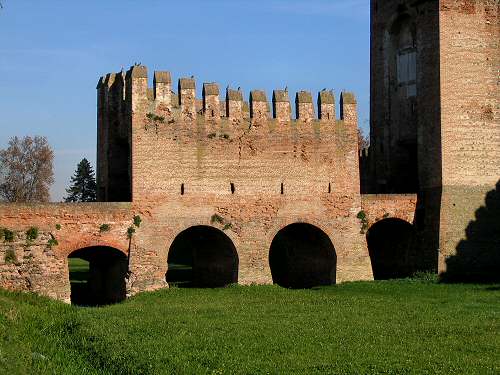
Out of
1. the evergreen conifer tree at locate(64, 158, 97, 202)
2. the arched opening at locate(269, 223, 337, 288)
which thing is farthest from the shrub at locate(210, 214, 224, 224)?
the evergreen conifer tree at locate(64, 158, 97, 202)

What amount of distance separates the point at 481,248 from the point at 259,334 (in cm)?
1327

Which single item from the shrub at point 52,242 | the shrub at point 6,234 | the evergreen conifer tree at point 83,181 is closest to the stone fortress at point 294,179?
the shrub at point 52,242

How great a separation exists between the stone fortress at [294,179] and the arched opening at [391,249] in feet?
0.25

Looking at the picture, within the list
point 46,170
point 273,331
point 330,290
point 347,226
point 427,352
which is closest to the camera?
point 427,352

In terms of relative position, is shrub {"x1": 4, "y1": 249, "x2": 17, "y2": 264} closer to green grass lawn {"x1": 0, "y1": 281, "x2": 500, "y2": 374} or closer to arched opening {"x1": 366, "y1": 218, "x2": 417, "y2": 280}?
green grass lawn {"x1": 0, "y1": 281, "x2": 500, "y2": 374}

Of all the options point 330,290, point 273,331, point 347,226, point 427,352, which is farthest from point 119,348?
point 347,226

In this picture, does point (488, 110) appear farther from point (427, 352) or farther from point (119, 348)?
point (119, 348)

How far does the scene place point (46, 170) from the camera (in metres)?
49.5

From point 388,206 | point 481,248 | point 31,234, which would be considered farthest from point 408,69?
point 31,234

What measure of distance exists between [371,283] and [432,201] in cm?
367

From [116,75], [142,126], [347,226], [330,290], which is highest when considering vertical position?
[116,75]

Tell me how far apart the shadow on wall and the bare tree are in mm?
28887

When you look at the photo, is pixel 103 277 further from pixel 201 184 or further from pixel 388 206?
pixel 388 206

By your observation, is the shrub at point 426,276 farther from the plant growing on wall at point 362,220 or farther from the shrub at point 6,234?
the shrub at point 6,234
